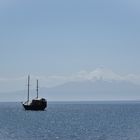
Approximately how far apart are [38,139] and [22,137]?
4572 mm

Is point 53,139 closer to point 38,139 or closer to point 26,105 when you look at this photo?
point 38,139

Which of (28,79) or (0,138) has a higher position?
(28,79)

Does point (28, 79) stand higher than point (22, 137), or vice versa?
point (28, 79)

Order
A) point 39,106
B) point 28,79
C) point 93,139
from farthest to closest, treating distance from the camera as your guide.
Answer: point 28,79 → point 39,106 → point 93,139

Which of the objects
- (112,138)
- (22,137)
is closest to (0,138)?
(22,137)

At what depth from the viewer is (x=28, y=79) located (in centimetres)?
18912

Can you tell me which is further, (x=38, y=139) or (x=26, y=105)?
(x=26, y=105)

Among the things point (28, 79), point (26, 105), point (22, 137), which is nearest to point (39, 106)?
point (26, 105)

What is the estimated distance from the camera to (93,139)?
75.2 meters

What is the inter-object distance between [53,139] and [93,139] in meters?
5.86

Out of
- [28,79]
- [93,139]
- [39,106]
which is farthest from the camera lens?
[28,79]

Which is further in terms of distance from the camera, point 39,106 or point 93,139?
point 39,106

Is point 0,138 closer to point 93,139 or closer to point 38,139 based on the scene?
point 38,139

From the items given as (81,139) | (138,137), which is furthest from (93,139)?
(138,137)
